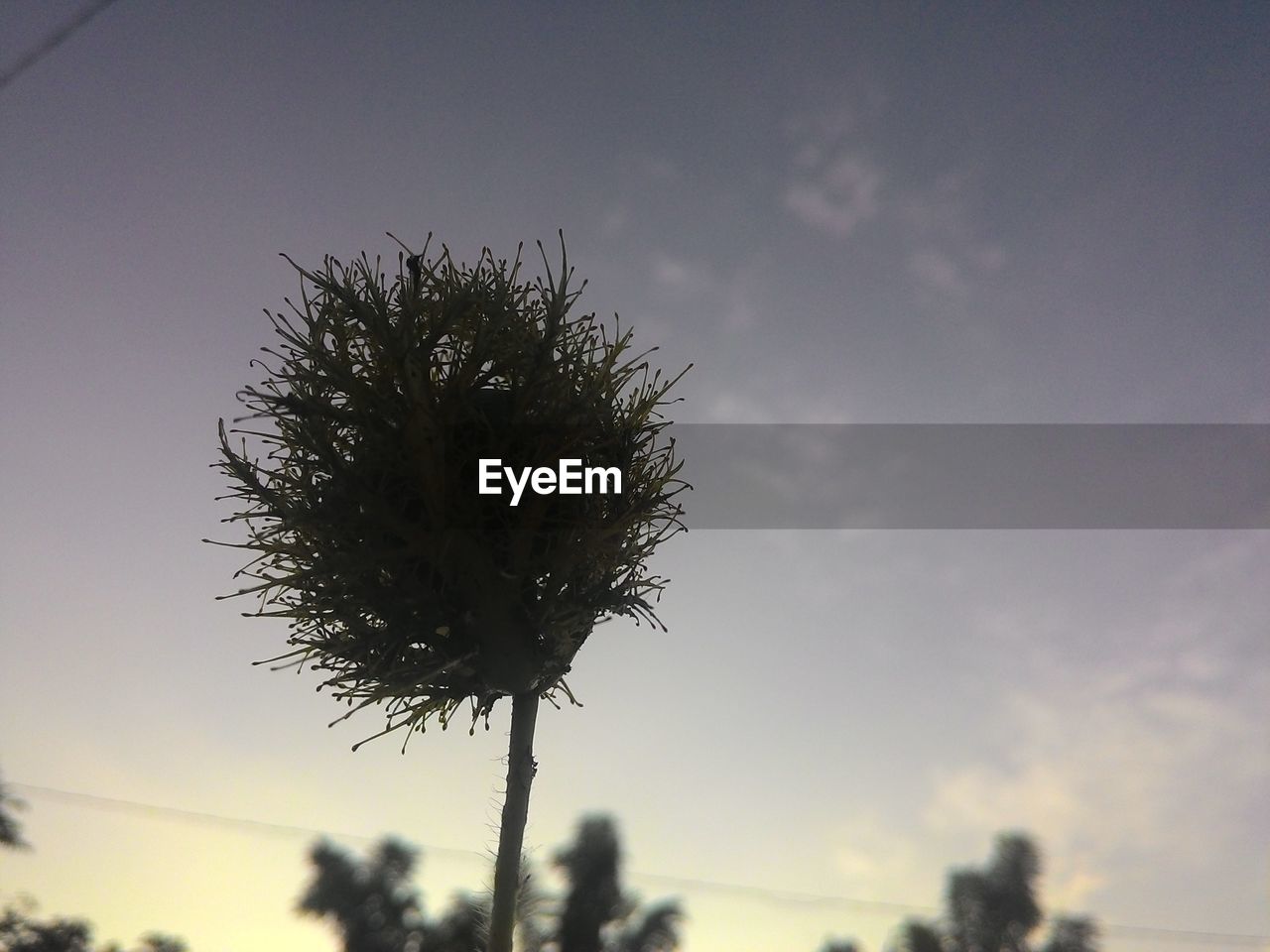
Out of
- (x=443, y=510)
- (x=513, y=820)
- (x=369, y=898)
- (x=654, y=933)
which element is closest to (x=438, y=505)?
(x=443, y=510)

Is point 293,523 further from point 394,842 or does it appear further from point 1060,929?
point 394,842

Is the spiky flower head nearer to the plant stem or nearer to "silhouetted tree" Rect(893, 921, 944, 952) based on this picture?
the plant stem

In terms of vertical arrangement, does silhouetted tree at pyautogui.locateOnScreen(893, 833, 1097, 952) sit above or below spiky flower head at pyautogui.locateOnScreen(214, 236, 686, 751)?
below

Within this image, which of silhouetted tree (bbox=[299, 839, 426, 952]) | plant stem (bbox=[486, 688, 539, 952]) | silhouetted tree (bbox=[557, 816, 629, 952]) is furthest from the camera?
silhouetted tree (bbox=[299, 839, 426, 952])

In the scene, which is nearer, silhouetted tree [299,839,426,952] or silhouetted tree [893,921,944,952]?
silhouetted tree [893,921,944,952]

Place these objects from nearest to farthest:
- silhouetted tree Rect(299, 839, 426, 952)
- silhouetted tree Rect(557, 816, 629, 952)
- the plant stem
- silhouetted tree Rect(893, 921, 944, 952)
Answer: the plant stem
silhouetted tree Rect(893, 921, 944, 952)
silhouetted tree Rect(557, 816, 629, 952)
silhouetted tree Rect(299, 839, 426, 952)

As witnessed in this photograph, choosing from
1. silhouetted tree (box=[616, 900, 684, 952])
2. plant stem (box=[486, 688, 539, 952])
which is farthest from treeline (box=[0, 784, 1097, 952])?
plant stem (box=[486, 688, 539, 952])

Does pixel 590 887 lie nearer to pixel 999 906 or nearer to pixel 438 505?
pixel 999 906

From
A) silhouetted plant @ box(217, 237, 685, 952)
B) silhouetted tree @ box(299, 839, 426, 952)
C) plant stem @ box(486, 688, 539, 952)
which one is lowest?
silhouetted tree @ box(299, 839, 426, 952)
